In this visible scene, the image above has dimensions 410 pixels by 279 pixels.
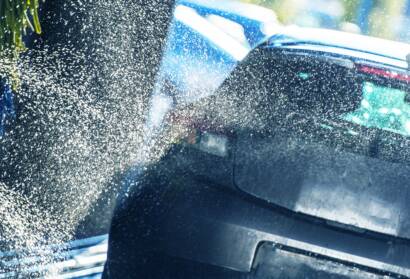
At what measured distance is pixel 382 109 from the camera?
2889 millimetres

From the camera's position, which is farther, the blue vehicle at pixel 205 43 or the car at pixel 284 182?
the blue vehicle at pixel 205 43

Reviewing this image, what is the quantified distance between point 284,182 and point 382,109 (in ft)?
2.53

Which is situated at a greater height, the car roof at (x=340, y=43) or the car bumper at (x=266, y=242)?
the car roof at (x=340, y=43)

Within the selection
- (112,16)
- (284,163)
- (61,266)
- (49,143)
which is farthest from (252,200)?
(49,143)

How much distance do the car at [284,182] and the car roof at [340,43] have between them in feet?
0.25

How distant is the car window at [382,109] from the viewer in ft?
A: 9.21

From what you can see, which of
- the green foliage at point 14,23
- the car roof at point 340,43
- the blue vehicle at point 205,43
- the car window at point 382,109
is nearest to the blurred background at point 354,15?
the blue vehicle at point 205,43

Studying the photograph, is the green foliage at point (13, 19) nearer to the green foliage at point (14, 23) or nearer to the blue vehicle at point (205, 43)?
the green foliage at point (14, 23)

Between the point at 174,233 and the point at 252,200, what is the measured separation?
33 centimetres

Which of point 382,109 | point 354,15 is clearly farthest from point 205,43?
point 354,15

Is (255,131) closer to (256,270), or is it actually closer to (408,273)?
(256,270)

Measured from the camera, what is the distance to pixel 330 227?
236 cm

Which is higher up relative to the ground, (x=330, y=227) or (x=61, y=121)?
(x=330, y=227)

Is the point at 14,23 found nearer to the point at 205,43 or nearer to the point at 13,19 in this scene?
the point at 13,19
